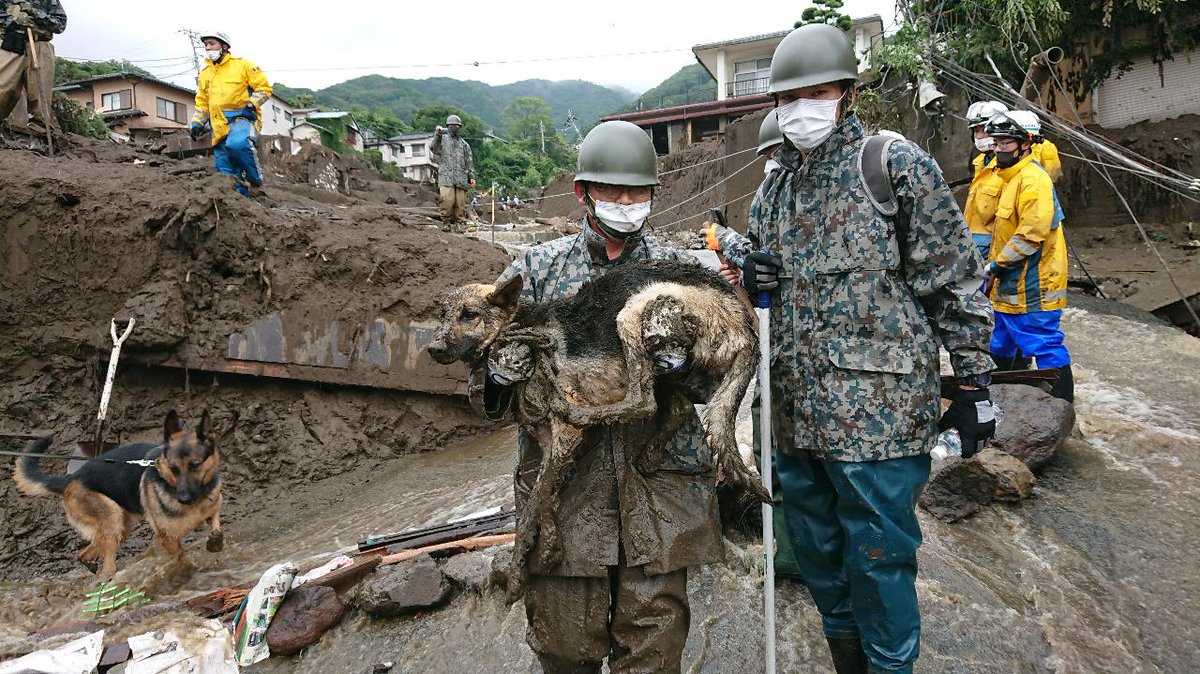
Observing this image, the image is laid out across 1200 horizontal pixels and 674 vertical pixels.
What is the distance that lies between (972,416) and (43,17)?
14203 millimetres

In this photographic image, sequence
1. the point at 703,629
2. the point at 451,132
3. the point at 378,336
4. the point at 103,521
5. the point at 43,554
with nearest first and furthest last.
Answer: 1. the point at 703,629
2. the point at 103,521
3. the point at 43,554
4. the point at 378,336
5. the point at 451,132

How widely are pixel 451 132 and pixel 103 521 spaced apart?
36.8ft

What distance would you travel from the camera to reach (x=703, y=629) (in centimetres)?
364

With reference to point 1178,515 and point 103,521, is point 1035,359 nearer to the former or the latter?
point 1178,515

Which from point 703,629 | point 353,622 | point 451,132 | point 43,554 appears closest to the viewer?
point 703,629

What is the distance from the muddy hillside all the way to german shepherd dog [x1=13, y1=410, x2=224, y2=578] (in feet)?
5.36

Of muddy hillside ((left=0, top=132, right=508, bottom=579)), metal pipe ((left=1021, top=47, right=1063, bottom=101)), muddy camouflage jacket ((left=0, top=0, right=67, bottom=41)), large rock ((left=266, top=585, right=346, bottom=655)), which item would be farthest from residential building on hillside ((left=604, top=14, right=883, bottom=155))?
large rock ((left=266, top=585, right=346, bottom=655))

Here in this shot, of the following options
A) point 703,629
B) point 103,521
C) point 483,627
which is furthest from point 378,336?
point 703,629

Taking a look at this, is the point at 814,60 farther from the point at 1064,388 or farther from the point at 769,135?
the point at 1064,388

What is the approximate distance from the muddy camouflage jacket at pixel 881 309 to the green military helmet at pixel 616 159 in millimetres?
722

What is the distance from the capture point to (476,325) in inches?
105

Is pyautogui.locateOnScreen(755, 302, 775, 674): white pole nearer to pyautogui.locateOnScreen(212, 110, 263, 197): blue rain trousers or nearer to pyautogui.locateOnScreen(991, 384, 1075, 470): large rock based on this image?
pyautogui.locateOnScreen(991, 384, 1075, 470): large rock

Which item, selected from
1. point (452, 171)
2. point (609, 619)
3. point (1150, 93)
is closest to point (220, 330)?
point (452, 171)

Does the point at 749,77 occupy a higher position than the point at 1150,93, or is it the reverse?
the point at 749,77
